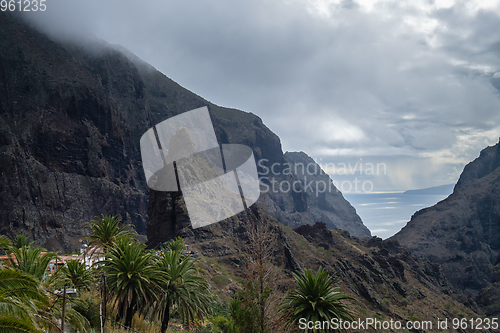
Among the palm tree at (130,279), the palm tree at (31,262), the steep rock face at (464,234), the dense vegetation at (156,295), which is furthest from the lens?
the steep rock face at (464,234)

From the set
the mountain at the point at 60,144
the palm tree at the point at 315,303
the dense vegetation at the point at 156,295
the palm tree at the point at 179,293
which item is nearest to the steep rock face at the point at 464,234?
the mountain at the point at 60,144

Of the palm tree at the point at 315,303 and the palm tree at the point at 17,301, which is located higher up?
the palm tree at the point at 17,301

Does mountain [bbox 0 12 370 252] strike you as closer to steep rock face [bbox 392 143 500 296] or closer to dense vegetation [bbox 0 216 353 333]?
dense vegetation [bbox 0 216 353 333]

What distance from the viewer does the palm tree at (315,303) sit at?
51.5ft

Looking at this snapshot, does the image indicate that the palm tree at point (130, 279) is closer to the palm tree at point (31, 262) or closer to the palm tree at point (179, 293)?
the palm tree at point (179, 293)

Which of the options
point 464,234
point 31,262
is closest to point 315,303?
point 31,262

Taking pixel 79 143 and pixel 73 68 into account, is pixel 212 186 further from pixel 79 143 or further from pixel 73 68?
pixel 73 68

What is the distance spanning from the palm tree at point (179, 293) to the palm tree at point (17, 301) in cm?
808

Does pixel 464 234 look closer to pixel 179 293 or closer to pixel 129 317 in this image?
pixel 179 293

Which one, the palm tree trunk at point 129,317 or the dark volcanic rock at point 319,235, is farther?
the dark volcanic rock at point 319,235

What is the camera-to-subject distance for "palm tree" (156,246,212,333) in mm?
18297

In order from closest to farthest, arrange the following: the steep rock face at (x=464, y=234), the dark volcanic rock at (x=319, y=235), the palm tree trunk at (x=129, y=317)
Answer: the palm tree trunk at (x=129, y=317), the dark volcanic rock at (x=319, y=235), the steep rock face at (x=464, y=234)

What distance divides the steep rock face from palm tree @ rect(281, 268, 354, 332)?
133 m

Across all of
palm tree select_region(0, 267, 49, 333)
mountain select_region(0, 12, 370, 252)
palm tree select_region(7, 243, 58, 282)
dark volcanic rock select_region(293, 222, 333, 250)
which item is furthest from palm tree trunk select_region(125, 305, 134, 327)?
mountain select_region(0, 12, 370, 252)
